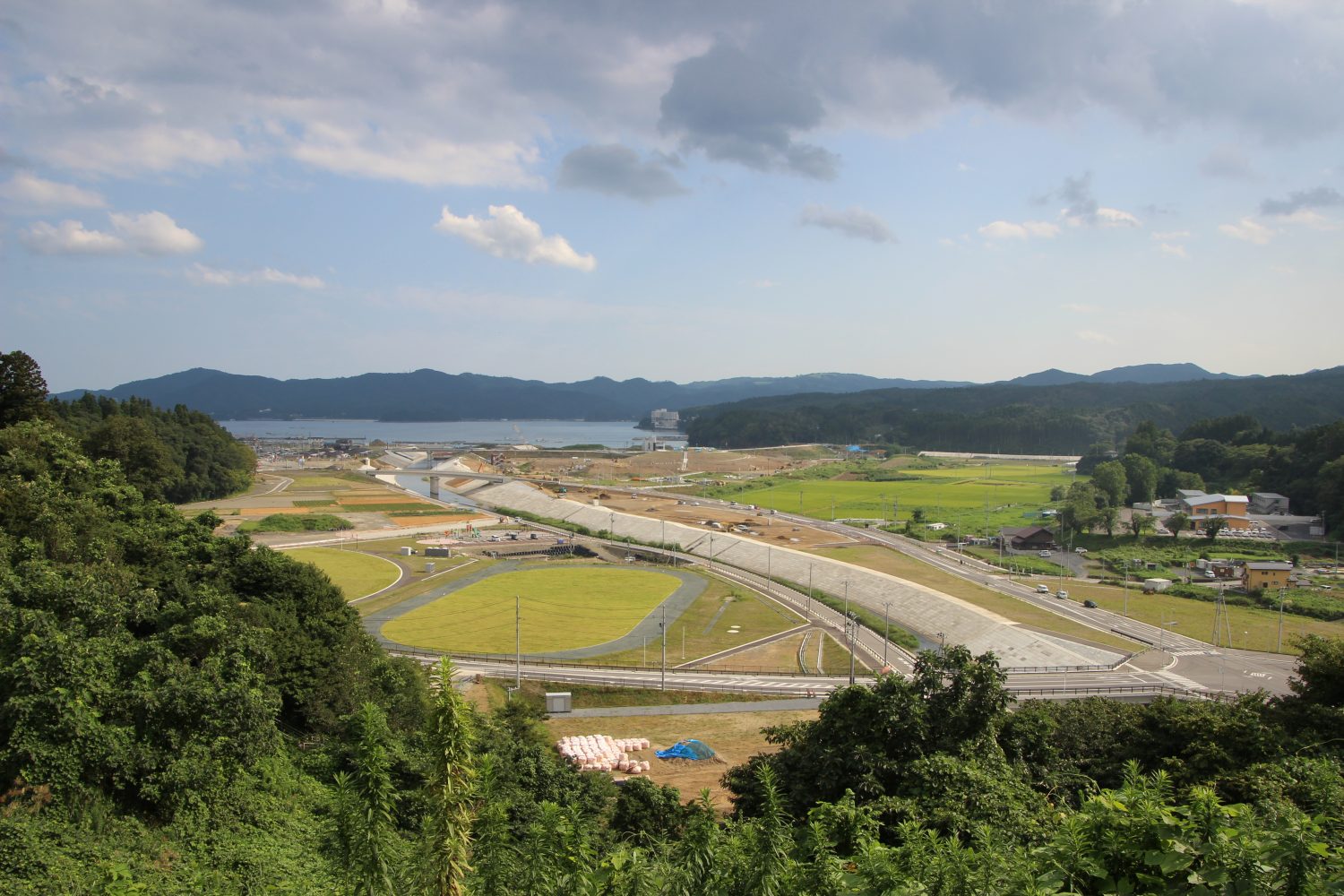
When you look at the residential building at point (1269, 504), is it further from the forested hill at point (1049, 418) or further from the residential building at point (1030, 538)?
the forested hill at point (1049, 418)

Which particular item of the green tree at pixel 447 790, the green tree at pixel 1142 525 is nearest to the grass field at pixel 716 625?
the green tree at pixel 447 790

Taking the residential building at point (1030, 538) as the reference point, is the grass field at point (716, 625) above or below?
below

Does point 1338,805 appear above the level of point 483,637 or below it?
above

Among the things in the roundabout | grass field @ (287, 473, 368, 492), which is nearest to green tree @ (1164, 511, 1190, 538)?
the roundabout

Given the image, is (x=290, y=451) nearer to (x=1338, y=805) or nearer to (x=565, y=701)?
(x=565, y=701)

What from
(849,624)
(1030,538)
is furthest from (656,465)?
(849,624)

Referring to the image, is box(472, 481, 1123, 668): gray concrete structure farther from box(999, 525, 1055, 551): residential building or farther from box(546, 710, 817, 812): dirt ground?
box(999, 525, 1055, 551): residential building

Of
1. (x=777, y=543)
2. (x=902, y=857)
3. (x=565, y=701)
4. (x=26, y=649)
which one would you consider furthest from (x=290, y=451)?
(x=902, y=857)
